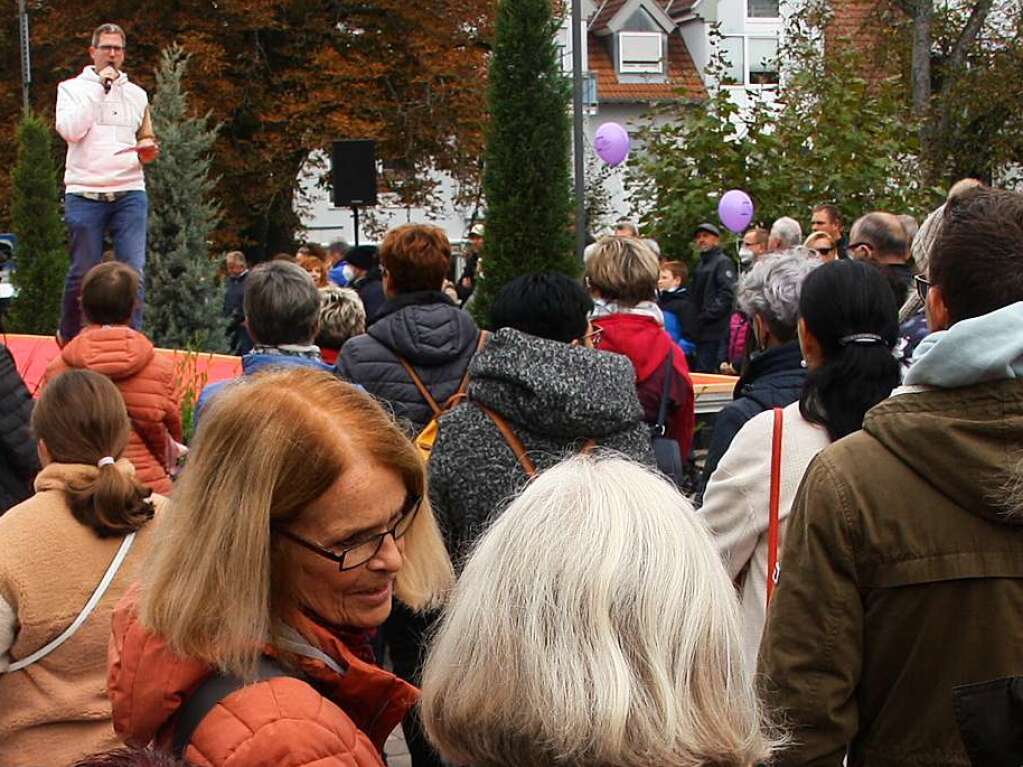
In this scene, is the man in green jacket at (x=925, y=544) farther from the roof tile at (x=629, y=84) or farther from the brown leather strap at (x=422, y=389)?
the roof tile at (x=629, y=84)

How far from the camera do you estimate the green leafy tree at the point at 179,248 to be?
13758mm

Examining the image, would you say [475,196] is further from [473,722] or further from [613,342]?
[473,722]

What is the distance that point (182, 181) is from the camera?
46.7ft

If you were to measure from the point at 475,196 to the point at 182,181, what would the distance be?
1845 centimetres

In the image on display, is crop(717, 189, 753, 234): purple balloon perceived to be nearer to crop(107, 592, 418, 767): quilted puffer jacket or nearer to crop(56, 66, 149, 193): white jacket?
crop(56, 66, 149, 193): white jacket

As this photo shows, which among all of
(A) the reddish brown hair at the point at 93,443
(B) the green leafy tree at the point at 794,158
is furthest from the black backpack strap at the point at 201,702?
(B) the green leafy tree at the point at 794,158

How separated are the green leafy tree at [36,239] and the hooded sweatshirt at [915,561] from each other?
1452 centimetres

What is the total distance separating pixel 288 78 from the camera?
106 feet

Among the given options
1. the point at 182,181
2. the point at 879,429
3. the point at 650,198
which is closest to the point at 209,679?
the point at 879,429

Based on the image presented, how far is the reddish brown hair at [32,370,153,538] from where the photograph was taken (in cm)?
355

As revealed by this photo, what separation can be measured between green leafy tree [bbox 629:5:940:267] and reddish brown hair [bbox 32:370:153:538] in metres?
13.8

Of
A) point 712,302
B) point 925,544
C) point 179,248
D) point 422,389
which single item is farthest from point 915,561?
point 179,248

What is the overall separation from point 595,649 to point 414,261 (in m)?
3.72

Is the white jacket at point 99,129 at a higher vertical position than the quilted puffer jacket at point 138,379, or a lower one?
higher
